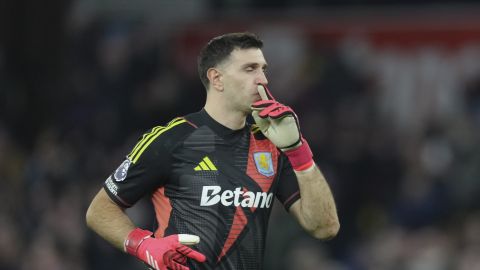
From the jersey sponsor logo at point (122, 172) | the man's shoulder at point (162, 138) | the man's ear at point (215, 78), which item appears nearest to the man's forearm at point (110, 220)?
the jersey sponsor logo at point (122, 172)

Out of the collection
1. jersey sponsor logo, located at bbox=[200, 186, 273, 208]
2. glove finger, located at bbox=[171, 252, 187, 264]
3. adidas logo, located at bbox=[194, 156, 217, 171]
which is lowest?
glove finger, located at bbox=[171, 252, 187, 264]

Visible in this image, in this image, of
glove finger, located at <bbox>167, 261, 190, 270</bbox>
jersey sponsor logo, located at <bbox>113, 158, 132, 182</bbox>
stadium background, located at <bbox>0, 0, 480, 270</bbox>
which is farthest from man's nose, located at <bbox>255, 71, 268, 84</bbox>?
stadium background, located at <bbox>0, 0, 480, 270</bbox>

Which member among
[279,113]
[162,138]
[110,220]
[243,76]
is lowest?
[110,220]

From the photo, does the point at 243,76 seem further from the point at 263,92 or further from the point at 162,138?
the point at 162,138

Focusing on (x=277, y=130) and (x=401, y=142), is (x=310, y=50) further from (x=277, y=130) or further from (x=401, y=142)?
(x=277, y=130)

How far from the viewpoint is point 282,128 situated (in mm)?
6906

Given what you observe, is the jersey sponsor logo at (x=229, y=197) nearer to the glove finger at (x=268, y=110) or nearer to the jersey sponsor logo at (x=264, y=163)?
the jersey sponsor logo at (x=264, y=163)

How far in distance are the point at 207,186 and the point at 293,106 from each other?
860 centimetres

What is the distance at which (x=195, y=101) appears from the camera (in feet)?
53.6

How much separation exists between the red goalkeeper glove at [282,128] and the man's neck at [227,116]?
17cm

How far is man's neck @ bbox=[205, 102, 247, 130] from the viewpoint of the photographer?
7.16 m

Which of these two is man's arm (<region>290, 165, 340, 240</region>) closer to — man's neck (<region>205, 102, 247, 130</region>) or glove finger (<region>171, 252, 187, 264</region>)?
man's neck (<region>205, 102, 247, 130</region>)

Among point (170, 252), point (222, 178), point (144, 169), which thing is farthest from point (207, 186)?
point (170, 252)

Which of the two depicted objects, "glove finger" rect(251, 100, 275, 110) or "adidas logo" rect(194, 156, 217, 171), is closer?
"glove finger" rect(251, 100, 275, 110)
